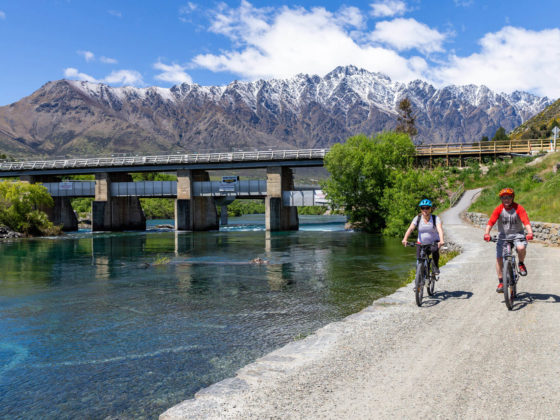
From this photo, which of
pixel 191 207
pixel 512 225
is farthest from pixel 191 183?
Answer: pixel 512 225

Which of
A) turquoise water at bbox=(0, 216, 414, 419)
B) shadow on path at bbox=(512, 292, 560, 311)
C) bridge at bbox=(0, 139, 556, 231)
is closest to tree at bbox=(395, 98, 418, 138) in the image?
bridge at bbox=(0, 139, 556, 231)

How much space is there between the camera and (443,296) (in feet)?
38.4

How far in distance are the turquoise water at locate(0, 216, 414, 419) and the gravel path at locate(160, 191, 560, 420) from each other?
6.94ft

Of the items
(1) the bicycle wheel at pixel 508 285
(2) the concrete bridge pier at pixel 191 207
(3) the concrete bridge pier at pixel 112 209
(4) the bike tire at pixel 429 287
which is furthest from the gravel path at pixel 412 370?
(3) the concrete bridge pier at pixel 112 209

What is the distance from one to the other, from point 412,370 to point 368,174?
50.4 m

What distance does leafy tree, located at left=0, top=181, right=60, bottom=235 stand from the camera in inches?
2272

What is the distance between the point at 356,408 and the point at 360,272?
1763 cm

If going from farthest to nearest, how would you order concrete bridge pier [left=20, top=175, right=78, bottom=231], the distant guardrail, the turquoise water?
concrete bridge pier [left=20, top=175, right=78, bottom=231] < the distant guardrail < the turquoise water

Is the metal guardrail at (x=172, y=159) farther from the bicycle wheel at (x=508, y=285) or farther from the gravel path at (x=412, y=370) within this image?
the gravel path at (x=412, y=370)

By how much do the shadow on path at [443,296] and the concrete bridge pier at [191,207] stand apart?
63.5 m

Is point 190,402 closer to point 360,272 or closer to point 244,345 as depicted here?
point 244,345

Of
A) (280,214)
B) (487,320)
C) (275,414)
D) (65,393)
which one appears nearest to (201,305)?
(65,393)

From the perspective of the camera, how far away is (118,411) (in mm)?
7293

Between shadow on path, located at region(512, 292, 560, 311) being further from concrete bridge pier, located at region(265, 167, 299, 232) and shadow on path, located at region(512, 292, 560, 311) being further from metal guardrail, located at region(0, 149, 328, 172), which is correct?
concrete bridge pier, located at region(265, 167, 299, 232)
